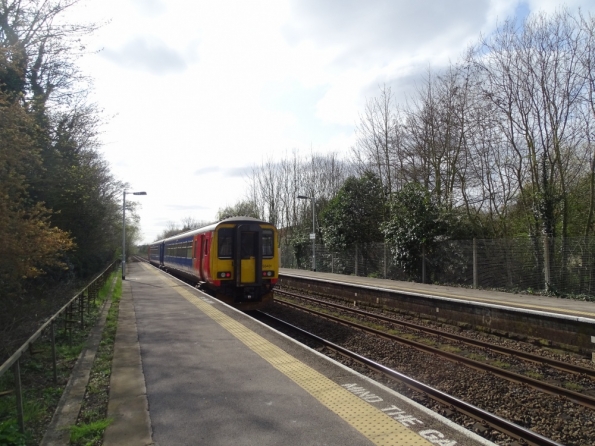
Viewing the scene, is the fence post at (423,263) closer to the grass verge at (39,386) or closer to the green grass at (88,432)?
the grass verge at (39,386)

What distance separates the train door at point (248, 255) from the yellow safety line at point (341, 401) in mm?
5525

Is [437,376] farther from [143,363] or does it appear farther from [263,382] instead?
[143,363]

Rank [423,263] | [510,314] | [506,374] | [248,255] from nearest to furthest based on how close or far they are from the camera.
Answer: [506,374], [510,314], [248,255], [423,263]

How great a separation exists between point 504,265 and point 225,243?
35.2 ft

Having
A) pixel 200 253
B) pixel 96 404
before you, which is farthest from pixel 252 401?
pixel 200 253

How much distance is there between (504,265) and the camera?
1686cm

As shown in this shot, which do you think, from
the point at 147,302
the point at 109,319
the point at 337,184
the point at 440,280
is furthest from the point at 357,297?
the point at 337,184

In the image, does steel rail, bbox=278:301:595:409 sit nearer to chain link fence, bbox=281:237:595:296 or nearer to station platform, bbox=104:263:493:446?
station platform, bbox=104:263:493:446

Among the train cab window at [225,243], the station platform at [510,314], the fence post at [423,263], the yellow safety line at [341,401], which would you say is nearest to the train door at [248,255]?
the train cab window at [225,243]

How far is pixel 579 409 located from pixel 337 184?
116ft

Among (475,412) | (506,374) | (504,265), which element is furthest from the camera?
(504,265)

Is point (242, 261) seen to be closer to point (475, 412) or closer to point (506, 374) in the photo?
point (506, 374)

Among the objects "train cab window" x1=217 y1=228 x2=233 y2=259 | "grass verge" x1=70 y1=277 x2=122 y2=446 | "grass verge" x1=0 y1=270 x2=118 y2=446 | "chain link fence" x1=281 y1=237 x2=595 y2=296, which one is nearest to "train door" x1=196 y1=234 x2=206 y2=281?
"train cab window" x1=217 y1=228 x2=233 y2=259

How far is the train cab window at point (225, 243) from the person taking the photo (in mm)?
13711
